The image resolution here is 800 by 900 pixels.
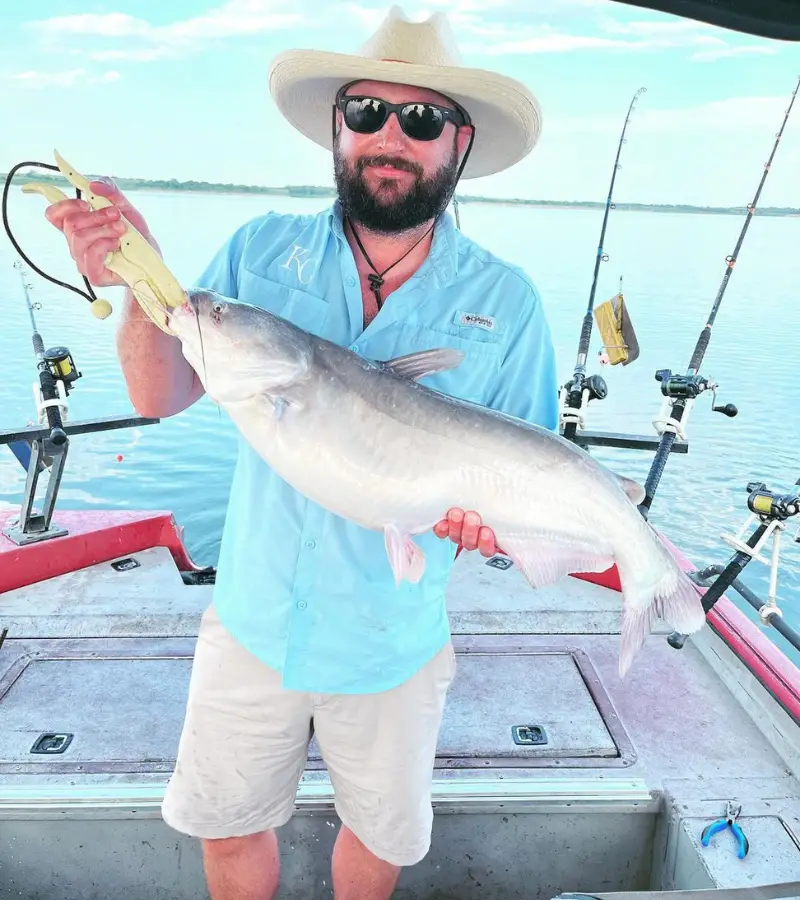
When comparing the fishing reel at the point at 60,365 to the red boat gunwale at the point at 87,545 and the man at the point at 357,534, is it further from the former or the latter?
the man at the point at 357,534

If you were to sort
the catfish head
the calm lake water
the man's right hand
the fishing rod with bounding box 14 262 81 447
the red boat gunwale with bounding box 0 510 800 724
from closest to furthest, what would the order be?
the man's right hand → the catfish head → the red boat gunwale with bounding box 0 510 800 724 → the fishing rod with bounding box 14 262 81 447 → the calm lake water

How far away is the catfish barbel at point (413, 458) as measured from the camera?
1706 mm

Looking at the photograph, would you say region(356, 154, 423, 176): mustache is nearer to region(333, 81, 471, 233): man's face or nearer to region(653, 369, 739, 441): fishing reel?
region(333, 81, 471, 233): man's face

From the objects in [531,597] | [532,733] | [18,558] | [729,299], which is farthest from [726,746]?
[729,299]

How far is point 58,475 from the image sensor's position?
3.91 meters

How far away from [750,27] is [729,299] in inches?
896

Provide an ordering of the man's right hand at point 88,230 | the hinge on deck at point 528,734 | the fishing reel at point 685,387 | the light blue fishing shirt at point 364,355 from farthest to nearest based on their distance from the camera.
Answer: the fishing reel at point 685,387 → the hinge on deck at point 528,734 → the light blue fishing shirt at point 364,355 → the man's right hand at point 88,230

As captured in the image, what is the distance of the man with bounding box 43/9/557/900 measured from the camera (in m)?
1.96

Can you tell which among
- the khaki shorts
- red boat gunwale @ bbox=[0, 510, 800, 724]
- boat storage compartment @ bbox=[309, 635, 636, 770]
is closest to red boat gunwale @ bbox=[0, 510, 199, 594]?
red boat gunwale @ bbox=[0, 510, 800, 724]

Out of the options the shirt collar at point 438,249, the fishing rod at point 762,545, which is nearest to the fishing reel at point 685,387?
the fishing rod at point 762,545

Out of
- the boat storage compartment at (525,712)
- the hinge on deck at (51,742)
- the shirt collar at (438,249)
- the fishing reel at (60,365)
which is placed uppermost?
the shirt collar at (438,249)

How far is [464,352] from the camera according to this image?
1973 millimetres

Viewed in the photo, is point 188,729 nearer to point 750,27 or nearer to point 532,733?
point 532,733

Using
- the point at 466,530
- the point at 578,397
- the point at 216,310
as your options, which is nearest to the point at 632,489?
the point at 466,530
